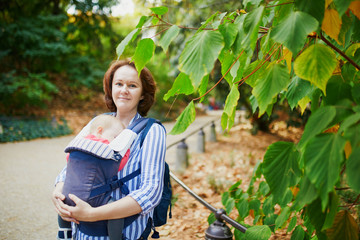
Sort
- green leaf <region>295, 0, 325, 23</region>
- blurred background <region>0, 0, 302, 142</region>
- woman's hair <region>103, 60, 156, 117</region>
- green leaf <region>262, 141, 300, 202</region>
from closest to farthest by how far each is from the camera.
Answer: green leaf <region>295, 0, 325, 23</region> < green leaf <region>262, 141, 300, 202</region> < woman's hair <region>103, 60, 156, 117</region> < blurred background <region>0, 0, 302, 142</region>

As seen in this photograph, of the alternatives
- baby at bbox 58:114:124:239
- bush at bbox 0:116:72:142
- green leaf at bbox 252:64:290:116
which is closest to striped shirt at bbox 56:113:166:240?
baby at bbox 58:114:124:239

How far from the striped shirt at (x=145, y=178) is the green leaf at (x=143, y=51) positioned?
76cm

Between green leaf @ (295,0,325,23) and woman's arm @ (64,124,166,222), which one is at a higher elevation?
green leaf @ (295,0,325,23)

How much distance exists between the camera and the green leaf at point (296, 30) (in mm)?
850

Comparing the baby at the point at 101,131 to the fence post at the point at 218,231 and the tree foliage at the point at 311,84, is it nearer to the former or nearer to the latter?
the tree foliage at the point at 311,84

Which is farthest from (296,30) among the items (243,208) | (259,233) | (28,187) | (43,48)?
(43,48)

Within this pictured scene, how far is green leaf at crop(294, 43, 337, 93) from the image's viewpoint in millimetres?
934

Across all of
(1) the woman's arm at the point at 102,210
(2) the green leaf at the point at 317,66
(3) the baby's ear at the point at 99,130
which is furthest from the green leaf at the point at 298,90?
(3) the baby's ear at the point at 99,130

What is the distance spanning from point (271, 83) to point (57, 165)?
7786mm

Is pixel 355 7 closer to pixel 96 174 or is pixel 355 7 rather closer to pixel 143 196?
pixel 143 196

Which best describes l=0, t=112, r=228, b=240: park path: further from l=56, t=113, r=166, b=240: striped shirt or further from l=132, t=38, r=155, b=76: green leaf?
l=132, t=38, r=155, b=76: green leaf

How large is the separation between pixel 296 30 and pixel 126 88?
1394 millimetres

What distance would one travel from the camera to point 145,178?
5.72 ft

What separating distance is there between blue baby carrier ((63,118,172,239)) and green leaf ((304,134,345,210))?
3.92ft
